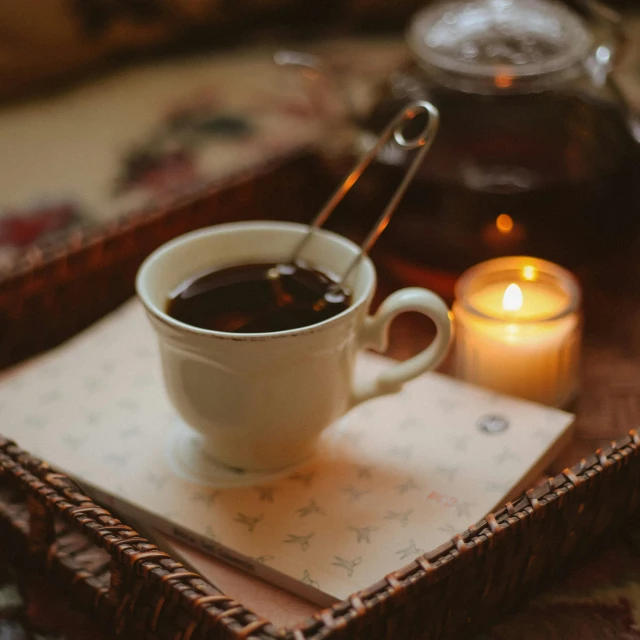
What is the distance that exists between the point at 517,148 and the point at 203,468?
33 cm

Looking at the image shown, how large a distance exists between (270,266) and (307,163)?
28 cm

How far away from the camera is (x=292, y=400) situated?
0.48 meters

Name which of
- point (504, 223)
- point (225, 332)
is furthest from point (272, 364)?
point (504, 223)

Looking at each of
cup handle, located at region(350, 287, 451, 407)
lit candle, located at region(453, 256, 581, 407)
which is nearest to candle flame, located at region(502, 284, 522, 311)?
lit candle, located at region(453, 256, 581, 407)

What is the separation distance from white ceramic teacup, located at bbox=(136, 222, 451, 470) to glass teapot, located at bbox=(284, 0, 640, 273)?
0.15 meters

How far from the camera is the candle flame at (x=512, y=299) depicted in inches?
24.8

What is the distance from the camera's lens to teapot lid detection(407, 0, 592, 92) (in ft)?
2.14

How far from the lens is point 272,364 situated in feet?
1.50

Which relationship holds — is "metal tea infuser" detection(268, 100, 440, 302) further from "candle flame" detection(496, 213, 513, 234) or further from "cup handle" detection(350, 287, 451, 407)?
"candle flame" detection(496, 213, 513, 234)

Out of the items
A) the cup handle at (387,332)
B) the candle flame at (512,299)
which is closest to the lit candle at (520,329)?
the candle flame at (512,299)

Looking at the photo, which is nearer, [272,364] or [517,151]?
[272,364]

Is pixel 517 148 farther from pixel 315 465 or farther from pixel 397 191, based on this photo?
pixel 315 465

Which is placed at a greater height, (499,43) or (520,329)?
(499,43)

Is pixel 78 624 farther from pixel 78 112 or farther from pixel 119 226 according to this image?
pixel 78 112
